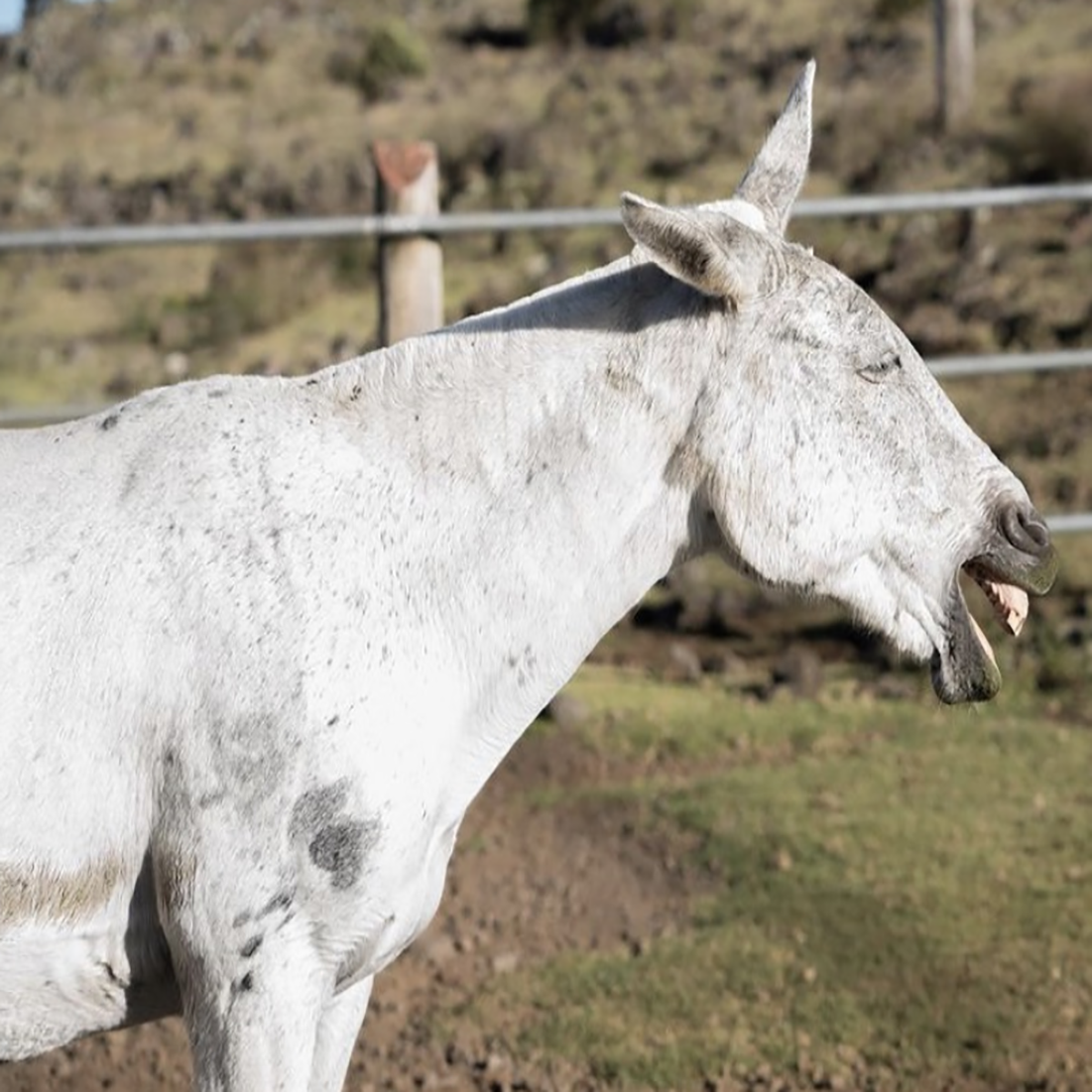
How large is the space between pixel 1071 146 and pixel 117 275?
11194 millimetres

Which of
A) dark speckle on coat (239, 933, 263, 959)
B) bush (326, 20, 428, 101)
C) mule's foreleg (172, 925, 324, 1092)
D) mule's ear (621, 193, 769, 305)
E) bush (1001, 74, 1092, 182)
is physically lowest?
bush (326, 20, 428, 101)

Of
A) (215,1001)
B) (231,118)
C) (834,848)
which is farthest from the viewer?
(231,118)

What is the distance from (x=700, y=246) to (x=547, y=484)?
0.47 metres

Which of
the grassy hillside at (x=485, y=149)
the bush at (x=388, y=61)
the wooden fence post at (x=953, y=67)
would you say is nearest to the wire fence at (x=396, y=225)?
the grassy hillside at (x=485, y=149)

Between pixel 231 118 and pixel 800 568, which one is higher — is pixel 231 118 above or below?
below

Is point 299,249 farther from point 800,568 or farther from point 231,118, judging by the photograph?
point 800,568

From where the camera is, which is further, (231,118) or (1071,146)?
(231,118)

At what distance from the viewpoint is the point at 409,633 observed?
297cm

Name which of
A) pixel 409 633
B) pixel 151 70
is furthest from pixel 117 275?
pixel 409 633

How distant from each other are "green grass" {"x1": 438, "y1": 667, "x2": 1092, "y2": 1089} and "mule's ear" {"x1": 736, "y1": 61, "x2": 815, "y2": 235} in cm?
226

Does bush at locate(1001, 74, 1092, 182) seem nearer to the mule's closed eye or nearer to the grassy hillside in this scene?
the grassy hillside

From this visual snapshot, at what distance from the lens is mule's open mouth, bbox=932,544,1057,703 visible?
3.23 m

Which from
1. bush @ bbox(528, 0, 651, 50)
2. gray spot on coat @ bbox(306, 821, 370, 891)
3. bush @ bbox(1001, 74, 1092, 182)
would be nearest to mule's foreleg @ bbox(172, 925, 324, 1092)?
gray spot on coat @ bbox(306, 821, 370, 891)

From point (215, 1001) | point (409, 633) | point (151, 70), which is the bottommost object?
point (151, 70)
